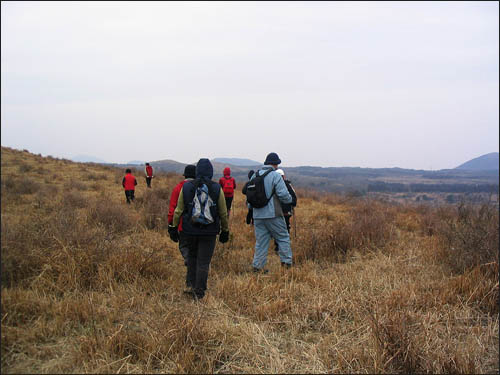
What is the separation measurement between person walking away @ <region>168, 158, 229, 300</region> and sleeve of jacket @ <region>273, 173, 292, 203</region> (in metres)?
1.17

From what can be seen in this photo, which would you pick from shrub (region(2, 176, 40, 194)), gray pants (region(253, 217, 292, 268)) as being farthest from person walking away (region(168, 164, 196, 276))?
shrub (region(2, 176, 40, 194))

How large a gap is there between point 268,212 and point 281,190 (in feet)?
1.33

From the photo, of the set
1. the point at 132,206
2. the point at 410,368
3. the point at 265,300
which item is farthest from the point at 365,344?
the point at 132,206

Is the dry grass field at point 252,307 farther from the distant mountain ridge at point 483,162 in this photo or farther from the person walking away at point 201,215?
the distant mountain ridge at point 483,162

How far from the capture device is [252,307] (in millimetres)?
3455

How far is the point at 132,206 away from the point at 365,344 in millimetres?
8760

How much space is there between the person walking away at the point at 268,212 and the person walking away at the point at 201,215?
0.97 meters

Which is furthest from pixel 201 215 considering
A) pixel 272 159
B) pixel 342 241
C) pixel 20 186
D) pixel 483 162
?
pixel 483 162

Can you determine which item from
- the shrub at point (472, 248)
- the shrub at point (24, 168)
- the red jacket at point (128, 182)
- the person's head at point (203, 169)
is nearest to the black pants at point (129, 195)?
the red jacket at point (128, 182)

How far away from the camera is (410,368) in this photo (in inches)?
95.4

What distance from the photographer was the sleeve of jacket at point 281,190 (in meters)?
4.76

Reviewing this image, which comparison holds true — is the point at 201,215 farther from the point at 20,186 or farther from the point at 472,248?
the point at 20,186

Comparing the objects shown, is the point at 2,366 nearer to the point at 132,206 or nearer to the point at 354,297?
the point at 354,297

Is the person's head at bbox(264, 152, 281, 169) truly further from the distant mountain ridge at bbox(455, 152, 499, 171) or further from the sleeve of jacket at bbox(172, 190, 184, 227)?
the distant mountain ridge at bbox(455, 152, 499, 171)
